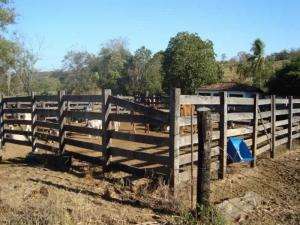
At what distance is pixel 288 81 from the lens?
39.7m

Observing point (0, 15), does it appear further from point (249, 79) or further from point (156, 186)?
point (249, 79)

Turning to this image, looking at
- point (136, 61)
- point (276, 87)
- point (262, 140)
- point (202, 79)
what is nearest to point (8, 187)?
point (262, 140)

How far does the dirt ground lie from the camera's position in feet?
21.9

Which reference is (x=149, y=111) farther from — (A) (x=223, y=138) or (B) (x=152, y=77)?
(B) (x=152, y=77)

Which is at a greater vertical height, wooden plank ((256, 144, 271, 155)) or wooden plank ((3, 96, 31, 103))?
wooden plank ((3, 96, 31, 103))

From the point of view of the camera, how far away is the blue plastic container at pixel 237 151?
10.9 meters

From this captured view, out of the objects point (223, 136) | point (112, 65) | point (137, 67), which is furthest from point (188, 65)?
point (223, 136)

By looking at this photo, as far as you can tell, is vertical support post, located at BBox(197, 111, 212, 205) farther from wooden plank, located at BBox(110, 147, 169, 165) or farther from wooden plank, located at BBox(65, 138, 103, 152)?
wooden plank, located at BBox(65, 138, 103, 152)

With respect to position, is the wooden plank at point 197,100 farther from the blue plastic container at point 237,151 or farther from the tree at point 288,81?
the tree at point 288,81

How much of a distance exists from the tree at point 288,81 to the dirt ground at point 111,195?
93.3 ft

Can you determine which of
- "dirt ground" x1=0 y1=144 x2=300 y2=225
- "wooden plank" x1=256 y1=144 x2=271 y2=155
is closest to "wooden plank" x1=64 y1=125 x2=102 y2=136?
"dirt ground" x1=0 y1=144 x2=300 y2=225

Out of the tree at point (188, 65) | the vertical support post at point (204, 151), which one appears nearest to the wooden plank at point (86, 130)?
the vertical support post at point (204, 151)

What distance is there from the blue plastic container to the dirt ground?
0.29 metres

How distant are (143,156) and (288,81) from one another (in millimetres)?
33069
